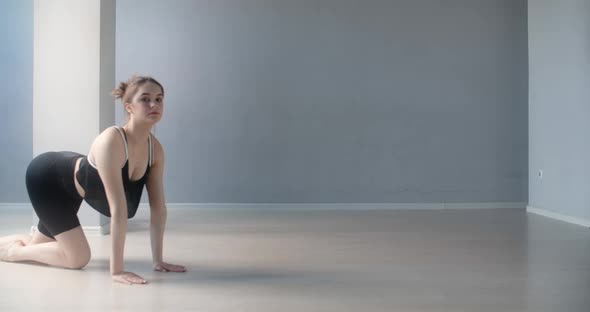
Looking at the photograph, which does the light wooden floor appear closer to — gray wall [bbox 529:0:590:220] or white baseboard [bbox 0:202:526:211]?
gray wall [bbox 529:0:590:220]

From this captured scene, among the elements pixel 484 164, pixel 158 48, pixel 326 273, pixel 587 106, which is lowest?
pixel 326 273

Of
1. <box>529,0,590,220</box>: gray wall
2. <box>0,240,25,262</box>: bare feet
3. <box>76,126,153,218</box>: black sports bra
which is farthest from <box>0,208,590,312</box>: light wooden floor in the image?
<box>529,0,590,220</box>: gray wall

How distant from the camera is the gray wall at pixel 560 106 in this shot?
4938mm

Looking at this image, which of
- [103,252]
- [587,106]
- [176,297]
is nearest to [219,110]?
[103,252]

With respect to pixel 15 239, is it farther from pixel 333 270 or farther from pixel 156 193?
pixel 333 270

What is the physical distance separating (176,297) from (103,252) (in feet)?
4.34

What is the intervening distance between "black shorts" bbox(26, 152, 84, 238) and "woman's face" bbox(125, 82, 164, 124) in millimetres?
492

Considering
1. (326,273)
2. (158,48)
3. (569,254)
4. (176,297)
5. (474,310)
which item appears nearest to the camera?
(474,310)

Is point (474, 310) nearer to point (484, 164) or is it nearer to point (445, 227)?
point (445, 227)

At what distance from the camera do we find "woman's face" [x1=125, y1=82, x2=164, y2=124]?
275cm

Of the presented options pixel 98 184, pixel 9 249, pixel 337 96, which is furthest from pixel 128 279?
pixel 337 96

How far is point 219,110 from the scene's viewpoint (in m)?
6.19

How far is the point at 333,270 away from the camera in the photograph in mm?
3082

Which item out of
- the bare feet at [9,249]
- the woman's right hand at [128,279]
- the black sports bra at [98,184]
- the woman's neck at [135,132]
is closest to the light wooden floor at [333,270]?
the woman's right hand at [128,279]
